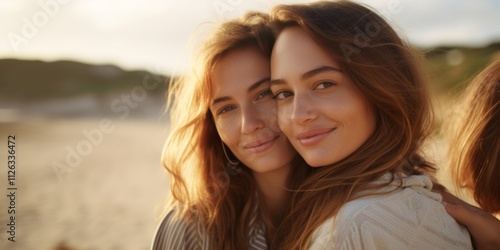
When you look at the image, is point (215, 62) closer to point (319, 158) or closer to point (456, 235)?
point (319, 158)

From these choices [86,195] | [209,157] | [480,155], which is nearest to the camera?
[480,155]

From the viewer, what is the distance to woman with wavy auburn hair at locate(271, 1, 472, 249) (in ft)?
7.14

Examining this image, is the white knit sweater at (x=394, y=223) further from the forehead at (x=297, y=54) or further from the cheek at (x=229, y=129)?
the cheek at (x=229, y=129)

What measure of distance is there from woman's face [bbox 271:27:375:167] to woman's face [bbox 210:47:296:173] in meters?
0.32

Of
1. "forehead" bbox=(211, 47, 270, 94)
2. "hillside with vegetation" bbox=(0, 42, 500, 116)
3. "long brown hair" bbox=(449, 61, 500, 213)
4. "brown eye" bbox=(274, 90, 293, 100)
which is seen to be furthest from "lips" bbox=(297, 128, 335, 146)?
"hillside with vegetation" bbox=(0, 42, 500, 116)

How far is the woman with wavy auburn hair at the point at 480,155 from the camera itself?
240 cm

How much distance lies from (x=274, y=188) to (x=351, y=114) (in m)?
0.91

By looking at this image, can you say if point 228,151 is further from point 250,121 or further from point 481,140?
point 481,140

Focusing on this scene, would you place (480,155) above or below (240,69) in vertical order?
below

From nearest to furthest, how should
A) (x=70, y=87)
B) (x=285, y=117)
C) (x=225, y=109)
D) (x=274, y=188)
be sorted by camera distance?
(x=285, y=117) → (x=225, y=109) → (x=274, y=188) → (x=70, y=87)

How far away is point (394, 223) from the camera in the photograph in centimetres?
198

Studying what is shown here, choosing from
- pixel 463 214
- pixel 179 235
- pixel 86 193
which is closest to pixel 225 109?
pixel 179 235

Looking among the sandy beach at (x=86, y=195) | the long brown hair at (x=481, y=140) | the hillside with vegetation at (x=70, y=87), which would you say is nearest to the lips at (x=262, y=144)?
the long brown hair at (x=481, y=140)

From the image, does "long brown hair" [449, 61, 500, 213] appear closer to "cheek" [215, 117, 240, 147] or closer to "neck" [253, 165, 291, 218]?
"neck" [253, 165, 291, 218]
